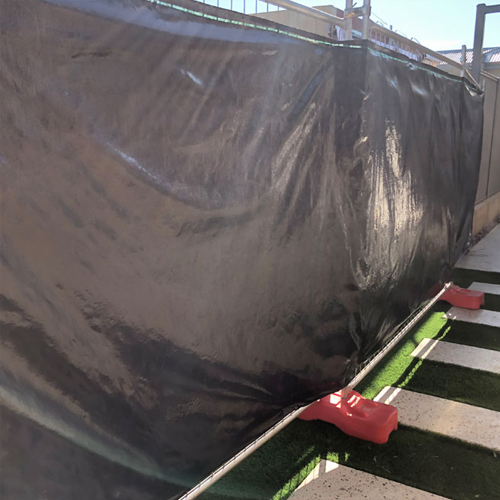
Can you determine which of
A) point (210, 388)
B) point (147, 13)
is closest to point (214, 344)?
point (210, 388)

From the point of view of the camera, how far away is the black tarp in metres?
1.00

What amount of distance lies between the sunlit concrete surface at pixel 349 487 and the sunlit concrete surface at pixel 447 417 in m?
0.46

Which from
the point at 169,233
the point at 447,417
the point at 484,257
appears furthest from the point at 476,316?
the point at 169,233

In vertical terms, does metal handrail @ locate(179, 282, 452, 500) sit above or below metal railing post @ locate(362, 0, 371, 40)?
below

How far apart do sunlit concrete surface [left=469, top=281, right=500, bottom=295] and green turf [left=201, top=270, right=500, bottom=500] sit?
1.62 meters

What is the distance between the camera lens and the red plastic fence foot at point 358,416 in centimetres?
236

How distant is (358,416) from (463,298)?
2036mm

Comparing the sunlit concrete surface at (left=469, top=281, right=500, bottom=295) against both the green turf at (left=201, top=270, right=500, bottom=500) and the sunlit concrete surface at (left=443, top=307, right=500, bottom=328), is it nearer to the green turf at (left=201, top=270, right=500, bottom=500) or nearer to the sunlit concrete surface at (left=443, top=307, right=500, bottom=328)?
the sunlit concrete surface at (left=443, top=307, right=500, bottom=328)

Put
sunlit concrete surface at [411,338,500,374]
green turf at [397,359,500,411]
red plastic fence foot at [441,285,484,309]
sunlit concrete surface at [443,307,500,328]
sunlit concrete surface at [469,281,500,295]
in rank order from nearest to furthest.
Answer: green turf at [397,359,500,411] → sunlit concrete surface at [411,338,500,374] → sunlit concrete surface at [443,307,500,328] → red plastic fence foot at [441,285,484,309] → sunlit concrete surface at [469,281,500,295]

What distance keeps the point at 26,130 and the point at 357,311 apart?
5.26ft

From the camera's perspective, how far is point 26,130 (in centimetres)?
96

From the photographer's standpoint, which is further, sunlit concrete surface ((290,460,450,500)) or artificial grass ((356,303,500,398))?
artificial grass ((356,303,500,398))

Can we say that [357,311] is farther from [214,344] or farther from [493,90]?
[493,90]

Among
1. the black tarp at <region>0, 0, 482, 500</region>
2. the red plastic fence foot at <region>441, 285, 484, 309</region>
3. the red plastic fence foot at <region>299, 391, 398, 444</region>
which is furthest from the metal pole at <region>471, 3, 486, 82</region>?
the red plastic fence foot at <region>299, 391, 398, 444</region>
